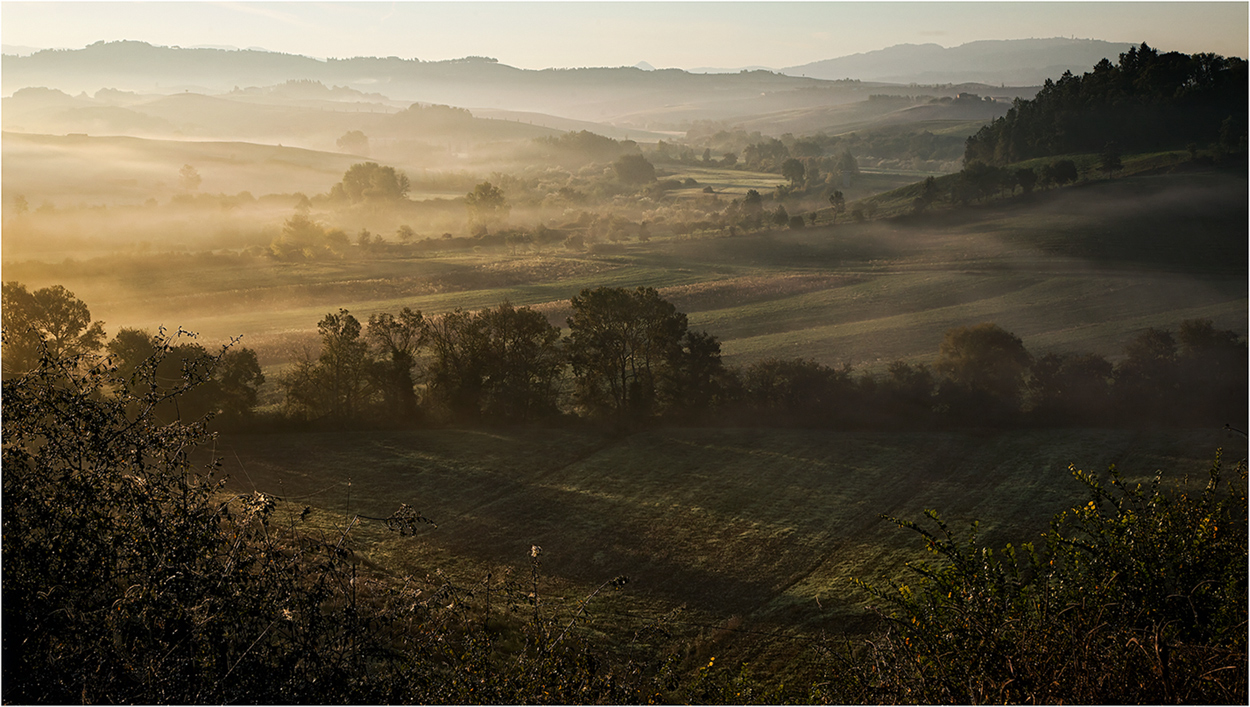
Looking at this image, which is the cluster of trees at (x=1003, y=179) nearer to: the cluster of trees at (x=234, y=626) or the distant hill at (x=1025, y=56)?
the distant hill at (x=1025, y=56)

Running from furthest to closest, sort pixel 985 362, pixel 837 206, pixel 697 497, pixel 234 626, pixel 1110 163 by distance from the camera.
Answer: pixel 837 206 < pixel 1110 163 < pixel 985 362 < pixel 697 497 < pixel 234 626

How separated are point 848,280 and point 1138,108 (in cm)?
5399

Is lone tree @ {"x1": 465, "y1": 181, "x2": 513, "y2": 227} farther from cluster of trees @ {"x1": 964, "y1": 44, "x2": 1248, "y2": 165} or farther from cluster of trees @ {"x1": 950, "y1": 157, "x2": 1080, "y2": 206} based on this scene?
cluster of trees @ {"x1": 964, "y1": 44, "x2": 1248, "y2": 165}

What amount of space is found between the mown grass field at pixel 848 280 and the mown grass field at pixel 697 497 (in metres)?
15.0

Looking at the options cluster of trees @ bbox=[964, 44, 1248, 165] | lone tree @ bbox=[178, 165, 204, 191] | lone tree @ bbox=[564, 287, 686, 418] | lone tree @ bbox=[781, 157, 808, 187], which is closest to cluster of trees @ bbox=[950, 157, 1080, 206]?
cluster of trees @ bbox=[964, 44, 1248, 165]

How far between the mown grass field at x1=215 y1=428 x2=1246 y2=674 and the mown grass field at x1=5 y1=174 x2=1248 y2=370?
590 inches

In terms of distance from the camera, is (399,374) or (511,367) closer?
(399,374)

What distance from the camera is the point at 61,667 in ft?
27.5

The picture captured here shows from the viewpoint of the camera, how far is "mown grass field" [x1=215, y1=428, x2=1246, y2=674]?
22.6 metres

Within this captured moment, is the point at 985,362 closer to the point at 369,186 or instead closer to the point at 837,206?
the point at 837,206

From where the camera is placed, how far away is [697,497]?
2869 cm

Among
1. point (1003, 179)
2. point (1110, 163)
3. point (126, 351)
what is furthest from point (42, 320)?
point (1110, 163)

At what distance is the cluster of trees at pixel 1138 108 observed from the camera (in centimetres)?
9050

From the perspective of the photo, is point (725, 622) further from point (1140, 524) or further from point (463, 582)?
point (1140, 524)
